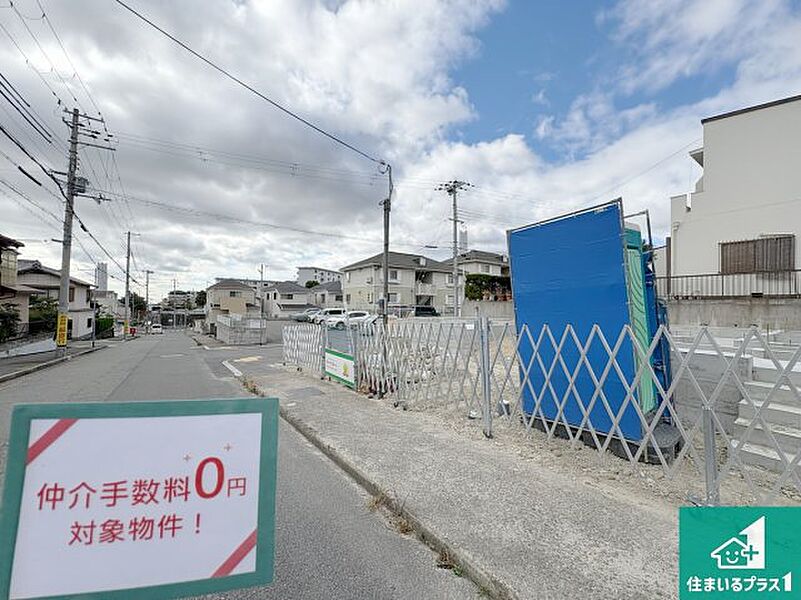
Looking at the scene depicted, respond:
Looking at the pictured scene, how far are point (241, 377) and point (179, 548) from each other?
10.6 metres

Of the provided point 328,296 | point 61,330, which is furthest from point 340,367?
point 328,296

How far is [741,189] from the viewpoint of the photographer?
12883 millimetres

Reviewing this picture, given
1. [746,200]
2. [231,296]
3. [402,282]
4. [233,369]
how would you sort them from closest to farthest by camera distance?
[746,200] → [233,369] → [402,282] → [231,296]

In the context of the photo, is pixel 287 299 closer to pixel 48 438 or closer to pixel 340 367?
pixel 340 367

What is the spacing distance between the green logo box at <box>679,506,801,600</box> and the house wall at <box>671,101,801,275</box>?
41.7ft

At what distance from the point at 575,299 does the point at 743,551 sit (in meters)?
2.85

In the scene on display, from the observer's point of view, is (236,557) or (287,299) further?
(287,299)

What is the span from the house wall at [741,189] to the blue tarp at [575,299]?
11.4 meters

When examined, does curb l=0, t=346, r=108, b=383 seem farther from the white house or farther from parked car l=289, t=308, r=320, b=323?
the white house

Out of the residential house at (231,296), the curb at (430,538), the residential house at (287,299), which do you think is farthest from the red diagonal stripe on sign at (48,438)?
the residential house at (287,299)

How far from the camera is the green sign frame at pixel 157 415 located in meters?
1.51

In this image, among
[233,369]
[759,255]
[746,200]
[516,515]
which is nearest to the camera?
[516,515]

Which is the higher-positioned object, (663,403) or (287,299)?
(287,299)

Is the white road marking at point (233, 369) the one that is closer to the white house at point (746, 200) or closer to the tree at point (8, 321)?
the tree at point (8, 321)
